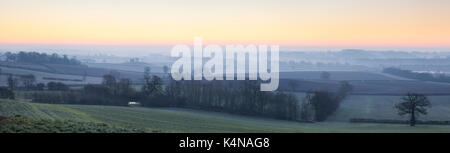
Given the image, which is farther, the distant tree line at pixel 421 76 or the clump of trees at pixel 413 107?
the distant tree line at pixel 421 76

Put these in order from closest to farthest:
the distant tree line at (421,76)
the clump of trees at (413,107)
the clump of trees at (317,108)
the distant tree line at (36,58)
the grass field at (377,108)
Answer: the clump of trees at (413,107)
the clump of trees at (317,108)
the grass field at (377,108)
the distant tree line at (421,76)
the distant tree line at (36,58)

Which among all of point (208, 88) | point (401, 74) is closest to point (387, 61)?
point (401, 74)

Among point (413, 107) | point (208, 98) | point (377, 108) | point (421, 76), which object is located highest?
point (421, 76)

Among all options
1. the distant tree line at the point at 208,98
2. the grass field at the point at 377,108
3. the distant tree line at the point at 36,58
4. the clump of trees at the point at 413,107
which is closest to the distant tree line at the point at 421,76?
the grass field at the point at 377,108

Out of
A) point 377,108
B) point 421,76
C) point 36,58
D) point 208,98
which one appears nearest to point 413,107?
point 377,108

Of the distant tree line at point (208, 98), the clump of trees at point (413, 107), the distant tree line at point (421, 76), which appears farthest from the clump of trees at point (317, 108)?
the distant tree line at point (421, 76)

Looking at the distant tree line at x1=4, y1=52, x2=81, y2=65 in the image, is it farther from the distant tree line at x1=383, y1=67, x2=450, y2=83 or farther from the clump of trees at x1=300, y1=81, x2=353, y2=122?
the distant tree line at x1=383, y1=67, x2=450, y2=83

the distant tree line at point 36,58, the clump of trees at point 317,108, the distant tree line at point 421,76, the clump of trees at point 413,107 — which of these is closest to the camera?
the clump of trees at point 413,107

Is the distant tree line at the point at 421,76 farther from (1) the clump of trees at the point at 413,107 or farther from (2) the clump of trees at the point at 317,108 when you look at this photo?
(2) the clump of trees at the point at 317,108

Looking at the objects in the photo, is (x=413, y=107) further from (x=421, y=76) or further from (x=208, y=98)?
(x=421, y=76)

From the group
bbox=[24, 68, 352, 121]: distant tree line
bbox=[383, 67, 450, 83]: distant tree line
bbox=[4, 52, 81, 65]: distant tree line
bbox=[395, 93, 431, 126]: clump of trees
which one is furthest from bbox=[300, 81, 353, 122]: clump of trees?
bbox=[4, 52, 81, 65]: distant tree line

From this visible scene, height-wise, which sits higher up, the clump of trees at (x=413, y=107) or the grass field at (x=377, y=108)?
the clump of trees at (x=413, y=107)

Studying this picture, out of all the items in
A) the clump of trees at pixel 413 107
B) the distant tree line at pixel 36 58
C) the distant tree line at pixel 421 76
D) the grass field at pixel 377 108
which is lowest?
the grass field at pixel 377 108
